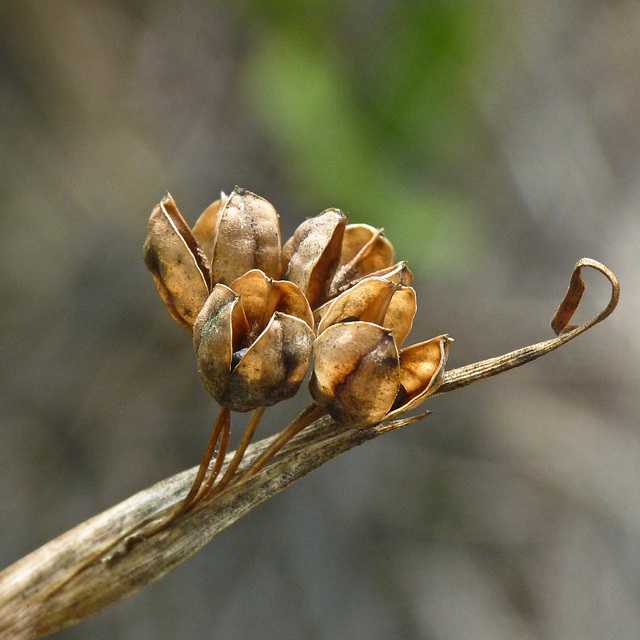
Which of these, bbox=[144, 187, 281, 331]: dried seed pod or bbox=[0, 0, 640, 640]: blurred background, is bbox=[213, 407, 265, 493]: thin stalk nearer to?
bbox=[144, 187, 281, 331]: dried seed pod

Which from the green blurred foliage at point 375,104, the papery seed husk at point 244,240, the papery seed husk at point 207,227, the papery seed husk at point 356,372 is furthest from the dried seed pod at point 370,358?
the green blurred foliage at point 375,104

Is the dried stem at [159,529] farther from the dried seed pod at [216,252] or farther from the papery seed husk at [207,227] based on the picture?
the papery seed husk at [207,227]

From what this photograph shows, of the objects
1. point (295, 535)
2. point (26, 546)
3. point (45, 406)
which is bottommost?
point (295, 535)

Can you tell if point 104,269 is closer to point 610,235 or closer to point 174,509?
point 174,509

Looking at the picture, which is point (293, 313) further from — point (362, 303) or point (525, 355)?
point (525, 355)

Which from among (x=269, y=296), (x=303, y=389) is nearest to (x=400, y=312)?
(x=269, y=296)

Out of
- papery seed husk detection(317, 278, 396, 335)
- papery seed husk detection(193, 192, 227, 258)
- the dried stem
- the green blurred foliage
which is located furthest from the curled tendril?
the green blurred foliage

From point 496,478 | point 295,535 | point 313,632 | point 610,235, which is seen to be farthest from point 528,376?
point 313,632
